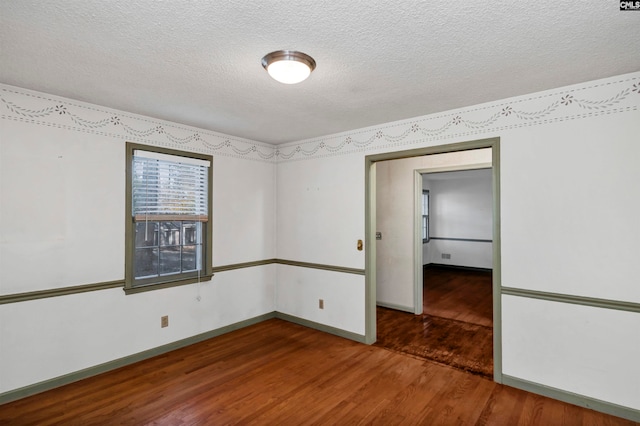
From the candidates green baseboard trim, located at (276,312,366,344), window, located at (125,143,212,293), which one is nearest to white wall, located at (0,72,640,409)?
window, located at (125,143,212,293)

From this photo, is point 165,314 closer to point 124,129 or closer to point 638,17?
point 124,129

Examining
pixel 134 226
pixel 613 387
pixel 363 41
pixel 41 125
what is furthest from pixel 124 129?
pixel 613 387

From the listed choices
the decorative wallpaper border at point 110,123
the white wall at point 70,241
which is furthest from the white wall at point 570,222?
the white wall at point 70,241

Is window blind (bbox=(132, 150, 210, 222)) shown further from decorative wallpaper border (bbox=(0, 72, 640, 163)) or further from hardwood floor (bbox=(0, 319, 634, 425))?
hardwood floor (bbox=(0, 319, 634, 425))

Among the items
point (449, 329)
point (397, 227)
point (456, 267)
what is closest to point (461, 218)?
point (456, 267)

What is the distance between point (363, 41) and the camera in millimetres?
1887

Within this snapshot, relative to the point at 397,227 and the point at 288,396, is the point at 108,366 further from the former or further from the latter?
the point at 397,227

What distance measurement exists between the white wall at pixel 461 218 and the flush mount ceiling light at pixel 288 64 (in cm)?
666

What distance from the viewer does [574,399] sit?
2547 millimetres

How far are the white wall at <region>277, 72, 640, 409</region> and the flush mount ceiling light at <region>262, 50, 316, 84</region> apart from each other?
5.49 feet

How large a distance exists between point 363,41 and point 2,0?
66.9 inches

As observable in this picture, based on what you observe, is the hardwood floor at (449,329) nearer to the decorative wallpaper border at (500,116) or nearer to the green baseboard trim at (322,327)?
the green baseboard trim at (322,327)

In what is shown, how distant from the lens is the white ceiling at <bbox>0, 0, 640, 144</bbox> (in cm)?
161

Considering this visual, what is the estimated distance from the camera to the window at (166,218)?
330 centimetres
